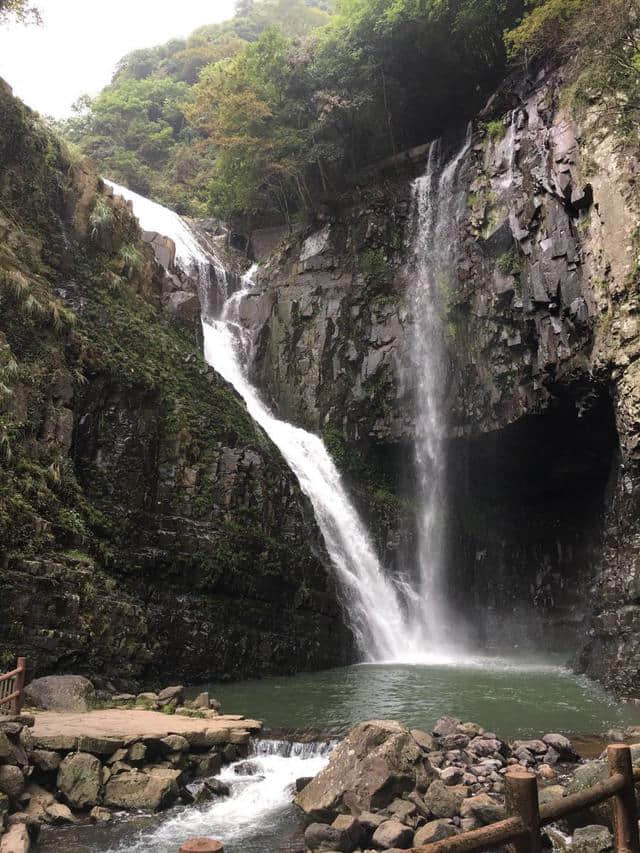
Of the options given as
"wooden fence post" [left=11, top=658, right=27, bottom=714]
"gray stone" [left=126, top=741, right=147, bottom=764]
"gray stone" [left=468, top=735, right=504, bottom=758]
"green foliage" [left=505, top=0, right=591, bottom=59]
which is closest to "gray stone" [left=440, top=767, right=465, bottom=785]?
"gray stone" [left=468, top=735, right=504, bottom=758]

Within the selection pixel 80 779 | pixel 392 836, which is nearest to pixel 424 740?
pixel 392 836

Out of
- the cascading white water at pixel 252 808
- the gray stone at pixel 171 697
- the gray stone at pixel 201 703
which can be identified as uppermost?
the gray stone at pixel 171 697

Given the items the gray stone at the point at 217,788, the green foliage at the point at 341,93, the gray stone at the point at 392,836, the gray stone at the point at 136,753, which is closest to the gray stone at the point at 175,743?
the gray stone at the point at 136,753

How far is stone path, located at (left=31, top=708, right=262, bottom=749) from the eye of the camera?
743 centimetres

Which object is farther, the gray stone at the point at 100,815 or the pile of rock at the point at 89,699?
the pile of rock at the point at 89,699

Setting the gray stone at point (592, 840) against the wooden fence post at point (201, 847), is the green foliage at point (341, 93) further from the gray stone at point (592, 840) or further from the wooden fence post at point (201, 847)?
the wooden fence post at point (201, 847)

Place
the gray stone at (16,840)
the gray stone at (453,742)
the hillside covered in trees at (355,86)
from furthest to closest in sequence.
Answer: the hillside covered in trees at (355,86) → the gray stone at (453,742) → the gray stone at (16,840)

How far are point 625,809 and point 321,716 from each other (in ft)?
21.4

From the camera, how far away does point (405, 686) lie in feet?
41.1

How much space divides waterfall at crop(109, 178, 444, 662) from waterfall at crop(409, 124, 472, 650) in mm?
1272

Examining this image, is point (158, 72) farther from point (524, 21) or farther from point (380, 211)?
point (524, 21)

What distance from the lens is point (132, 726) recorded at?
26.4ft

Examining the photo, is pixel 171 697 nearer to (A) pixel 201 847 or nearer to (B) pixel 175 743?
(B) pixel 175 743

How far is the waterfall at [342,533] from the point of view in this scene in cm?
1709
